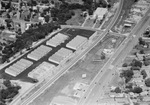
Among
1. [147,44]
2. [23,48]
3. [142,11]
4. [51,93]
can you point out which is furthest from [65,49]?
[142,11]

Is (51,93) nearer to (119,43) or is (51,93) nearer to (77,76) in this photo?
(77,76)

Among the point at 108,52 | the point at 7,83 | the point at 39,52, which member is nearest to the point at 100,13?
the point at 108,52

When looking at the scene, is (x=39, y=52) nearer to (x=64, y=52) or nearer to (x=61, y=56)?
(x=61, y=56)

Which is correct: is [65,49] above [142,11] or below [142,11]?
below

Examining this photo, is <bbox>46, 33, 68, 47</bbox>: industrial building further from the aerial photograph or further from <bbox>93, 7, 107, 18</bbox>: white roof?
<bbox>93, 7, 107, 18</bbox>: white roof

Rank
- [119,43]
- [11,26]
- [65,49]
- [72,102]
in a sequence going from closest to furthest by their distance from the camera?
[72,102] → [65,49] → [119,43] → [11,26]

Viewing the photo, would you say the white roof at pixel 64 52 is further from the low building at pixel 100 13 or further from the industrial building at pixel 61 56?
the low building at pixel 100 13

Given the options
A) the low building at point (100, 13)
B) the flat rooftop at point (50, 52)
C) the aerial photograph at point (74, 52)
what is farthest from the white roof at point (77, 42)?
the low building at point (100, 13)
